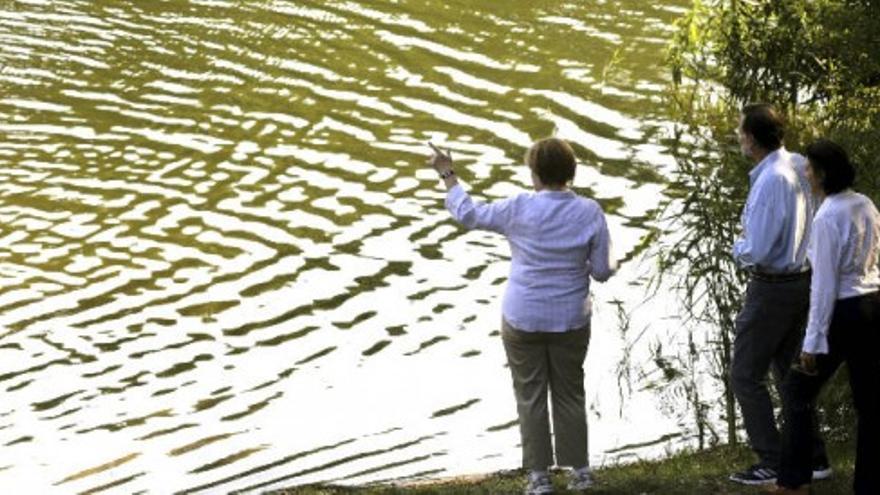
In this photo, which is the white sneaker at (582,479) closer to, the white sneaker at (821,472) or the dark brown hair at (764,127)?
the white sneaker at (821,472)

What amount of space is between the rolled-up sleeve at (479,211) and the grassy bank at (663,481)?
1357 mm

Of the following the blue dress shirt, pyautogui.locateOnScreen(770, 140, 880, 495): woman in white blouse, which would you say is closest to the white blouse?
pyautogui.locateOnScreen(770, 140, 880, 495): woman in white blouse

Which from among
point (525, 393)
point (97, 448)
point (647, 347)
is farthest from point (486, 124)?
point (525, 393)

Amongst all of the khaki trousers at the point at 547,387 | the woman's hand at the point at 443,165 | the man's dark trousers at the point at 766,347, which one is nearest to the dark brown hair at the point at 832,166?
the man's dark trousers at the point at 766,347

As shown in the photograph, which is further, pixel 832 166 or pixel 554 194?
pixel 554 194

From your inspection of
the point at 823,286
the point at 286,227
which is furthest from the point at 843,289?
the point at 286,227

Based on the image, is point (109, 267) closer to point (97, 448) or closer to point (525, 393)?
point (97, 448)

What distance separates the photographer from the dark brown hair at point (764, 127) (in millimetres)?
9141

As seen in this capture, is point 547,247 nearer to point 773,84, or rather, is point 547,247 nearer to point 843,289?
point 843,289

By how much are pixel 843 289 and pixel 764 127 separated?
889mm

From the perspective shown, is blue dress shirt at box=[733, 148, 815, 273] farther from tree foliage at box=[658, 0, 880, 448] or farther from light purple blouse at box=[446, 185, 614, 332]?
tree foliage at box=[658, 0, 880, 448]

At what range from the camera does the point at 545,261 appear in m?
9.12

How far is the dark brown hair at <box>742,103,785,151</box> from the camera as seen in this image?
914 centimetres

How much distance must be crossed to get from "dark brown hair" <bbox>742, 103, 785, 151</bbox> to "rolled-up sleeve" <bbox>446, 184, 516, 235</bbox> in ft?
3.66
